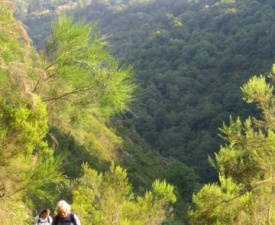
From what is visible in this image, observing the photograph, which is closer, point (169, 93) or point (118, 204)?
point (118, 204)

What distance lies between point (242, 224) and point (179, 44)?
6656 cm

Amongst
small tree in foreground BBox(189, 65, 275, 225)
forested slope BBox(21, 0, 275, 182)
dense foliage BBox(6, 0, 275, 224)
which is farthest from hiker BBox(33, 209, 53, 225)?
forested slope BBox(21, 0, 275, 182)

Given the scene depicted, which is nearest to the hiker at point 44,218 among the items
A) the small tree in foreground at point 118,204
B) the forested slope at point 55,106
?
the forested slope at point 55,106

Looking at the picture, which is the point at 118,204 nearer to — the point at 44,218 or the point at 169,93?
the point at 44,218

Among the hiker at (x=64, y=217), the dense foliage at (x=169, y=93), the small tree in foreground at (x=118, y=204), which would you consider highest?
the dense foliage at (x=169, y=93)

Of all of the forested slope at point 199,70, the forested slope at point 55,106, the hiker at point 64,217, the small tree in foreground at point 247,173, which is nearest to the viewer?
the hiker at point 64,217

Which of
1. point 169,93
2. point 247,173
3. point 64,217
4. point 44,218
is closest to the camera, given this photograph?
point 64,217

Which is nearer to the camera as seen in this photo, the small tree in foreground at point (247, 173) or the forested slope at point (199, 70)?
the small tree in foreground at point (247, 173)

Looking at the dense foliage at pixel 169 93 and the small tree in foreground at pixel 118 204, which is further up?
the dense foliage at pixel 169 93

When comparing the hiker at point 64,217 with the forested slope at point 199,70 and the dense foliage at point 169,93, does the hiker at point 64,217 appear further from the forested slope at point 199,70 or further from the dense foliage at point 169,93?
the forested slope at point 199,70

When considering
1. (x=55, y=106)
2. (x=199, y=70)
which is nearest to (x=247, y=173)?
(x=55, y=106)

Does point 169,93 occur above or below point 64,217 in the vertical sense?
above

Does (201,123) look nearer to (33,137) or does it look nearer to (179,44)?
(179,44)

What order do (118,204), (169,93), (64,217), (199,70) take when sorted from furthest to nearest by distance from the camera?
(199,70) → (169,93) → (118,204) → (64,217)
